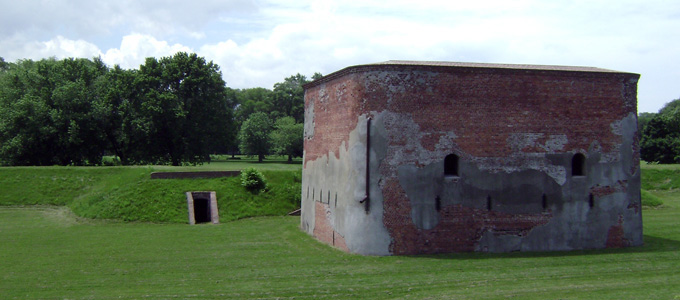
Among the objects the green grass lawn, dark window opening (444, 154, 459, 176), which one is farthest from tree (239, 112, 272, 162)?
dark window opening (444, 154, 459, 176)

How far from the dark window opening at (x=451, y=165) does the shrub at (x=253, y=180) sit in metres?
14.4

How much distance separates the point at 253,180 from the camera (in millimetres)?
29891

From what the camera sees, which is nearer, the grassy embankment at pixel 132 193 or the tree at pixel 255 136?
the grassy embankment at pixel 132 193

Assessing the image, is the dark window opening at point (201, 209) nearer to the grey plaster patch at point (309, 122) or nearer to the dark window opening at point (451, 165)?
the grey plaster patch at point (309, 122)

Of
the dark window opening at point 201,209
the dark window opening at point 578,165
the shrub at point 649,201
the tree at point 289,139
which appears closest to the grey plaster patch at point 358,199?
the dark window opening at point 578,165

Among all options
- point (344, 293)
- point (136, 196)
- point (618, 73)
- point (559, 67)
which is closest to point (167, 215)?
point (136, 196)

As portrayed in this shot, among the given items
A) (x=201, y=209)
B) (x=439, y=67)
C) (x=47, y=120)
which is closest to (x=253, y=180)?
(x=201, y=209)

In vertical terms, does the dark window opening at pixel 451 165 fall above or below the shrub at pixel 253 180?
above

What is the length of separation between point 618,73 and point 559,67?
1.98 metres

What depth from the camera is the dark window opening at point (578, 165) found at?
18781 mm

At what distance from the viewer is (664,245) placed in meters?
18.9

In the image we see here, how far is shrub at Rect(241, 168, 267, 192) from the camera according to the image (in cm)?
2984

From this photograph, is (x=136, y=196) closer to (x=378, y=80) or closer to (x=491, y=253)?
(x=378, y=80)

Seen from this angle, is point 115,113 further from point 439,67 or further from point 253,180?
point 439,67
